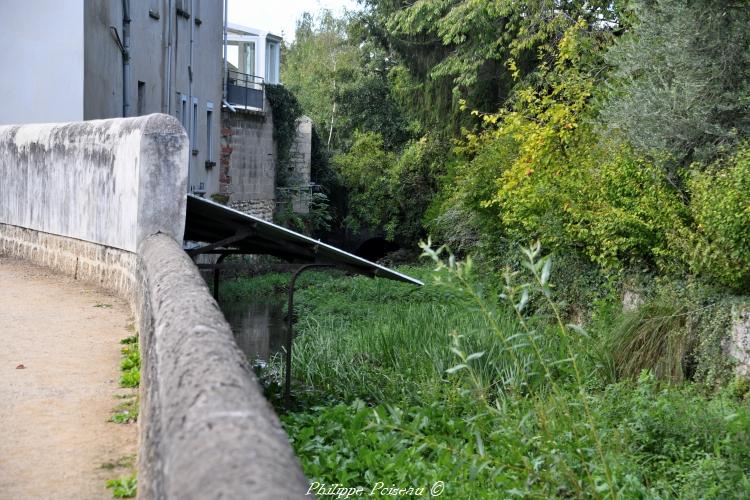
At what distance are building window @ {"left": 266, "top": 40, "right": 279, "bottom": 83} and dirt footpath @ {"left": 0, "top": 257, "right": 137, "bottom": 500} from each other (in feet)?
85.9

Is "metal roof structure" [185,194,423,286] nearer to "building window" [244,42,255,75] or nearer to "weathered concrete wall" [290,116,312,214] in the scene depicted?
"weathered concrete wall" [290,116,312,214]

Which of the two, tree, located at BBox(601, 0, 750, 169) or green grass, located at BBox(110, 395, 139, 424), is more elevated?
tree, located at BBox(601, 0, 750, 169)

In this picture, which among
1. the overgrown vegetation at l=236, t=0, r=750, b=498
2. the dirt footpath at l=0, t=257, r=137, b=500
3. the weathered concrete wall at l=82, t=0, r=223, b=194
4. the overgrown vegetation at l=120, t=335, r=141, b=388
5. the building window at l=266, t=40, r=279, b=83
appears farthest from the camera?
the building window at l=266, t=40, r=279, b=83

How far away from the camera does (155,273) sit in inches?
236

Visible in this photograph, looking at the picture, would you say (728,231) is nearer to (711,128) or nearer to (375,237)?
(711,128)

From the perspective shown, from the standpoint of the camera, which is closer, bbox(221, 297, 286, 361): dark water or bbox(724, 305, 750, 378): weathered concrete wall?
bbox(724, 305, 750, 378): weathered concrete wall

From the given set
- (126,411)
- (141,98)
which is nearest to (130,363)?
(126,411)

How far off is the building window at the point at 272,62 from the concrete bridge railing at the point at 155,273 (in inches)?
901

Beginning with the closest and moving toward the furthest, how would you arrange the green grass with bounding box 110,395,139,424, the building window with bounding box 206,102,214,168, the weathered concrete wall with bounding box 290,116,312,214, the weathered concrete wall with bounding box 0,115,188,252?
1. the green grass with bounding box 110,395,139,424
2. the weathered concrete wall with bounding box 0,115,188,252
3. the building window with bounding box 206,102,214,168
4. the weathered concrete wall with bounding box 290,116,312,214

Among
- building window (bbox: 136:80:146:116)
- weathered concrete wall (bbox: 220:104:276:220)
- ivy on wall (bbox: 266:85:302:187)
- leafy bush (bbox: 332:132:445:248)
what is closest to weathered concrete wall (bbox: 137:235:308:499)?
building window (bbox: 136:80:146:116)

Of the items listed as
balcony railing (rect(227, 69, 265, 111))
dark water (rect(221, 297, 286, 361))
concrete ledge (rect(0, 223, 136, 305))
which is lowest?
dark water (rect(221, 297, 286, 361))

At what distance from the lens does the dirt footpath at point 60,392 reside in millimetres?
4516

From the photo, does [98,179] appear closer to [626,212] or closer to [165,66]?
[626,212]

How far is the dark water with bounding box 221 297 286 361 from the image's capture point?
635 inches
